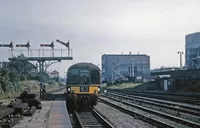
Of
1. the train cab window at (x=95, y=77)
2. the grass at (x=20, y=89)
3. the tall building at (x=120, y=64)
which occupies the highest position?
the tall building at (x=120, y=64)

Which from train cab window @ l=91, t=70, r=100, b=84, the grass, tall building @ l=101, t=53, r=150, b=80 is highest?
tall building @ l=101, t=53, r=150, b=80

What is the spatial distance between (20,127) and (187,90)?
3638 centimetres

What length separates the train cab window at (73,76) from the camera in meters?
24.3

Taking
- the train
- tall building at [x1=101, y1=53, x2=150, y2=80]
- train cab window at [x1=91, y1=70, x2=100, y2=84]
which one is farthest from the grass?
tall building at [x1=101, y1=53, x2=150, y2=80]

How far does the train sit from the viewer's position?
23719 millimetres

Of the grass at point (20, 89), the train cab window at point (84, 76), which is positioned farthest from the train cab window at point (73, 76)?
the grass at point (20, 89)

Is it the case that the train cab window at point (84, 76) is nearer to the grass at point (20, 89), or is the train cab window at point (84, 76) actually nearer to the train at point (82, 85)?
the train at point (82, 85)

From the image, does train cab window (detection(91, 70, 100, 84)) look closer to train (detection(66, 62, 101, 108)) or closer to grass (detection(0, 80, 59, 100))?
train (detection(66, 62, 101, 108))

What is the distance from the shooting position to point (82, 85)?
24031mm

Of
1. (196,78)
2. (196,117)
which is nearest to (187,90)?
(196,78)

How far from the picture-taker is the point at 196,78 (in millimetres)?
49219

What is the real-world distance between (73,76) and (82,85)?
1.10 metres

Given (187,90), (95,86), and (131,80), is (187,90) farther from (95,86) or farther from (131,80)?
(131,80)

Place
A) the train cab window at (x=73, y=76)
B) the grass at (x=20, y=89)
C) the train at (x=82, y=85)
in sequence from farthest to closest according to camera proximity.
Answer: the grass at (x=20, y=89) → the train cab window at (x=73, y=76) → the train at (x=82, y=85)
